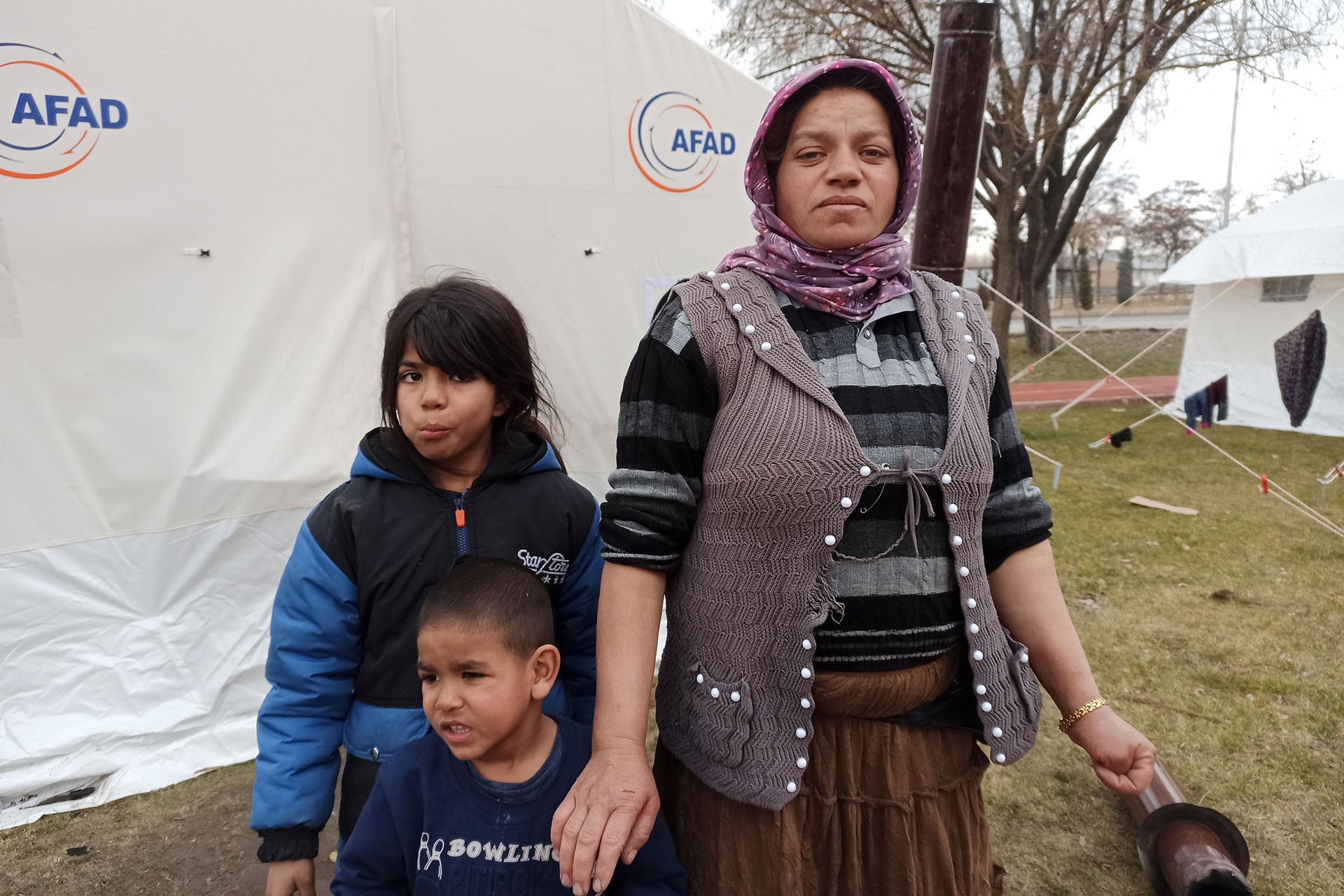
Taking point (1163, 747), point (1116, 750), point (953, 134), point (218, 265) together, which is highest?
point (953, 134)

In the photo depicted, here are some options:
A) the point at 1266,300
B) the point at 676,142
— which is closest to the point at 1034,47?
the point at 1266,300

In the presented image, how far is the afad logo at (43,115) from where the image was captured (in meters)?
2.68

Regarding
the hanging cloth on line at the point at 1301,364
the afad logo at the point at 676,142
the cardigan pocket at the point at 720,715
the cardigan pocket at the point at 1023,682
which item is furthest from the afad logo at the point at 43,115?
the hanging cloth on line at the point at 1301,364

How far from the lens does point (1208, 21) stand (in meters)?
11.4

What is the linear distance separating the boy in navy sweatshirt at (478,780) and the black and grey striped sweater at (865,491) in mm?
282

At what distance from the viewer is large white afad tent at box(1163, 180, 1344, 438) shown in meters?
8.68

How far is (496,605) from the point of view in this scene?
54.1 inches

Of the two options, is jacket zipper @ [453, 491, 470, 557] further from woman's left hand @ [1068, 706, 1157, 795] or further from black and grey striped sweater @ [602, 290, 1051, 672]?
woman's left hand @ [1068, 706, 1157, 795]

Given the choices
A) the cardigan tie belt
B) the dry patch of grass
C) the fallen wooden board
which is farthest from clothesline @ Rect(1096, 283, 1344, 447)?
the cardigan tie belt

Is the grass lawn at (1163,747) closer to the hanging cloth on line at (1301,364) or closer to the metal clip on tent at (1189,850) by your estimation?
the metal clip on tent at (1189,850)

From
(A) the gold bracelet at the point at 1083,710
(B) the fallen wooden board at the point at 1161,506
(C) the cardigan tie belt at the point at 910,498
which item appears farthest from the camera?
(B) the fallen wooden board at the point at 1161,506

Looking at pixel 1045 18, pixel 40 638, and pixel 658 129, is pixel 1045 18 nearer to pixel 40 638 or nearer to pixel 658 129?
pixel 658 129

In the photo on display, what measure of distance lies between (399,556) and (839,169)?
3.38ft

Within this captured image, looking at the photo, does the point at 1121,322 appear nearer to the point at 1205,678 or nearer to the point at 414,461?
the point at 1205,678
